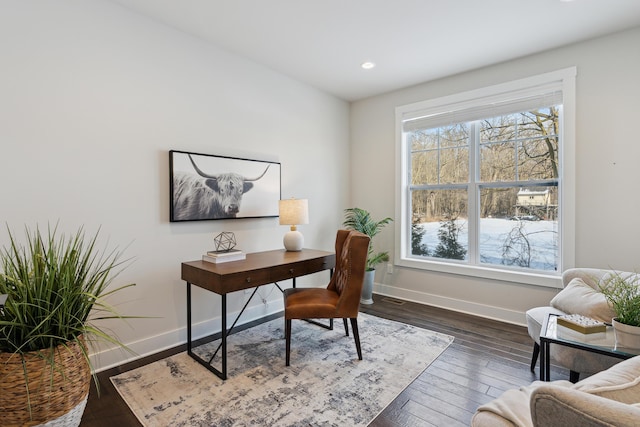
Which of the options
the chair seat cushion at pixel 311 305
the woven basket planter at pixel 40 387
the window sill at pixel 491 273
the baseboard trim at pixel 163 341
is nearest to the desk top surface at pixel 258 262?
the chair seat cushion at pixel 311 305

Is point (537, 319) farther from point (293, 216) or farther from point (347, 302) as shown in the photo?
point (293, 216)

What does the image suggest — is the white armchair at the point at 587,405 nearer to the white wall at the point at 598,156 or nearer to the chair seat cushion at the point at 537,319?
the chair seat cushion at the point at 537,319

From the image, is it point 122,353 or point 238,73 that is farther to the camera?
point 238,73

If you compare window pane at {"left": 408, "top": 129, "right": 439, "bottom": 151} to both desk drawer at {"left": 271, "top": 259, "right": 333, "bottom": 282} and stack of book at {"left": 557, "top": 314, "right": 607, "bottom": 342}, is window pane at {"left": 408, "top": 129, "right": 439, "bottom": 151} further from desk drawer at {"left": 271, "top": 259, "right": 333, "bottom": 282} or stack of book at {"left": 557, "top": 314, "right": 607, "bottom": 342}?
stack of book at {"left": 557, "top": 314, "right": 607, "bottom": 342}

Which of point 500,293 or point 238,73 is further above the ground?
point 238,73

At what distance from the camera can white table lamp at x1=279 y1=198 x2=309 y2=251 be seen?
Answer: 3154 millimetres

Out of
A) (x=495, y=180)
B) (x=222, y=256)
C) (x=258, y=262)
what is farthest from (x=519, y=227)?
(x=222, y=256)

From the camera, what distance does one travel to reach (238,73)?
10.4 feet

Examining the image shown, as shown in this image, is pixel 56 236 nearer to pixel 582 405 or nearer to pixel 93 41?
pixel 93 41

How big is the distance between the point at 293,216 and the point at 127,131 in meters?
1.54

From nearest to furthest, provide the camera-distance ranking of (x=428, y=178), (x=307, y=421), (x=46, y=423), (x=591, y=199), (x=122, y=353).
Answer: (x=46, y=423), (x=307, y=421), (x=122, y=353), (x=591, y=199), (x=428, y=178)

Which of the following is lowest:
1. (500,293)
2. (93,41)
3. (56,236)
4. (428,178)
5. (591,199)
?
(500,293)

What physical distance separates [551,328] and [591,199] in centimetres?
170

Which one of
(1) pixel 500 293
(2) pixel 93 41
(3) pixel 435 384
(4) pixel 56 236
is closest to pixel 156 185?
(4) pixel 56 236
